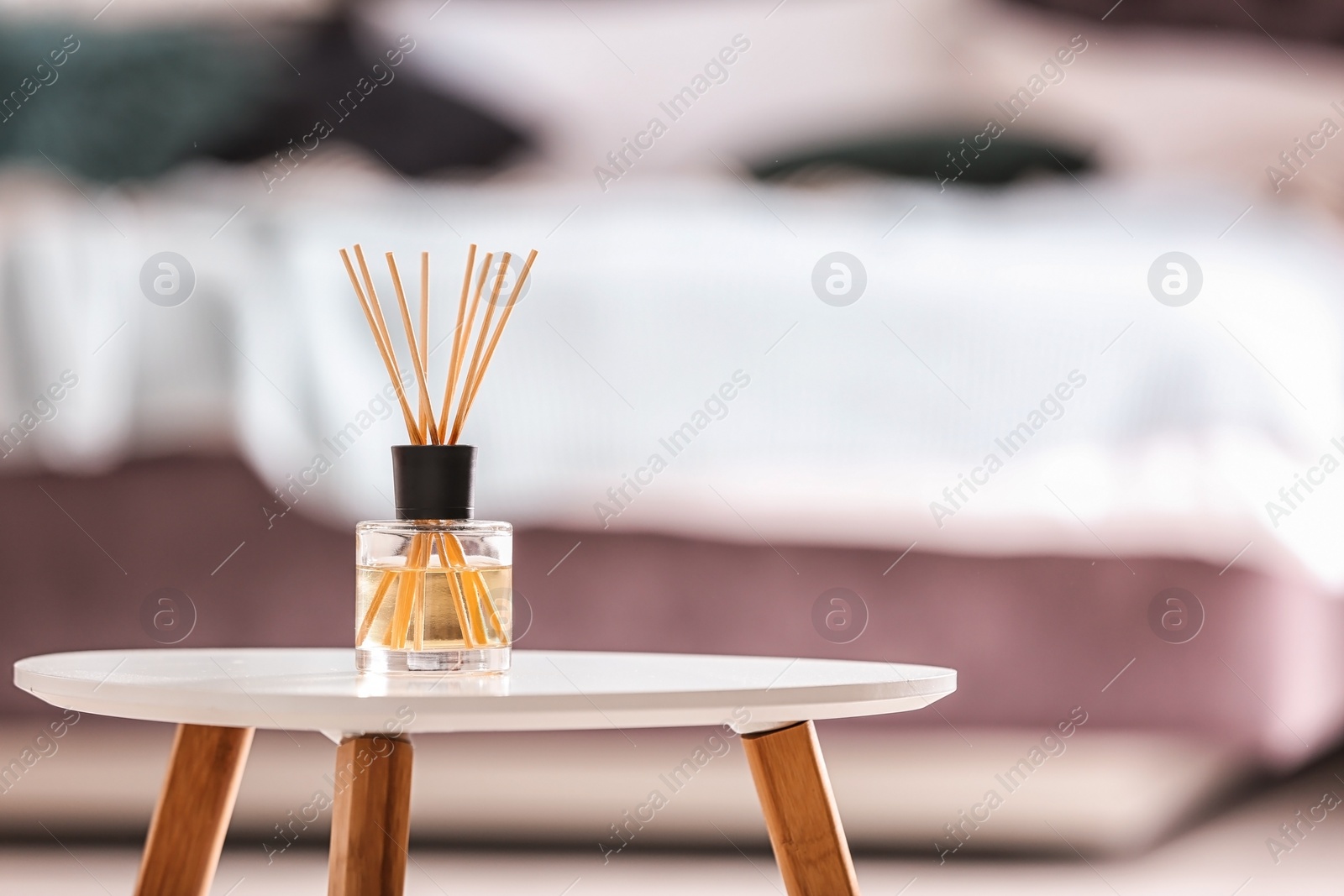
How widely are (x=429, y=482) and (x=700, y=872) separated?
76cm

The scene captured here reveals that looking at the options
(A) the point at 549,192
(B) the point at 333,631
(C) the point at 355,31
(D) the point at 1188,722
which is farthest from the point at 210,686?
(C) the point at 355,31

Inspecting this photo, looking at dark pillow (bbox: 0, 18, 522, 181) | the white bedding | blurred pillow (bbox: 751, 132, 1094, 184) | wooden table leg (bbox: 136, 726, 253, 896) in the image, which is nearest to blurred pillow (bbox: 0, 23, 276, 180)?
dark pillow (bbox: 0, 18, 522, 181)

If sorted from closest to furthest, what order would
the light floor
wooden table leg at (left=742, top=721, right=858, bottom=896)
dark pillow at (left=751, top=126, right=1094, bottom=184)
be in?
wooden table leg at (left=742, top=721, right=858, bottom=896), the light floor, dark pillow at (left=751, top=126, right=1094, bottom=184)

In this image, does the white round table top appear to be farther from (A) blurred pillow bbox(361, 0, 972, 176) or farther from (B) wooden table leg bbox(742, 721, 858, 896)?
(A) blurred pillow bbox(361, 0, 972, 176)

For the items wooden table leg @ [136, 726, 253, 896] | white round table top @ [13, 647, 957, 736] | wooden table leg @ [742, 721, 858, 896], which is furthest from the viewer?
wooden table leg @ [136, 726, 253, 896]

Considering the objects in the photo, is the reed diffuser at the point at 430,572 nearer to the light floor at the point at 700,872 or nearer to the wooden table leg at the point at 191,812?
the wooden table leg at the point at 191,812

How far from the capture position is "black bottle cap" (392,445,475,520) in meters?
0.51

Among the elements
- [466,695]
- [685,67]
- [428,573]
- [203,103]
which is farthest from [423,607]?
[685,67]

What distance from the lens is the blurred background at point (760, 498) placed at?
118 cm

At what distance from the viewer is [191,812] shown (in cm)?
63

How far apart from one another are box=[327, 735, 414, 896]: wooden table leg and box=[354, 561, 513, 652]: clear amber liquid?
0.06m

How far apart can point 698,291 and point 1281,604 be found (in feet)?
2.16

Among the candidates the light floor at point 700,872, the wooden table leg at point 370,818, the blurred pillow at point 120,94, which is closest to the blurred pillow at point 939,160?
the blurred pillow at point 120,94

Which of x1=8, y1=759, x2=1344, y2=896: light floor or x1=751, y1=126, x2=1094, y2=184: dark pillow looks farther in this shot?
x1=751, y1=126, x2=1094, y2=184: dark pillow
